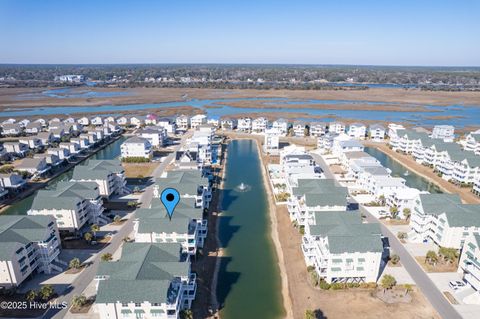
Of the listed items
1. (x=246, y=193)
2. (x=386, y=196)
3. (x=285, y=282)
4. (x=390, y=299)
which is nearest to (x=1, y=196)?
(x=246, y=193)

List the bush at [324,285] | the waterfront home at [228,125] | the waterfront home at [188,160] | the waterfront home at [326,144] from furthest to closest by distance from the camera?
the waterfront home at [228,125] < the waterfront home at [326,144] < the waterfront home at [188,160] < the bush at [324,285]

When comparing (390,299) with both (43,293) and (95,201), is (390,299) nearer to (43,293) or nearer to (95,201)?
(43,293)

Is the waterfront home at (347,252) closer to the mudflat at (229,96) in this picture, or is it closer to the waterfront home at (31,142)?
the waterfront home at (31,142)

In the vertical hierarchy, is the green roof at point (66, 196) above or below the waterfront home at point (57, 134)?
below

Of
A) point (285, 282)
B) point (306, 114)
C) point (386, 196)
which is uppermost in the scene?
point (306, 114)

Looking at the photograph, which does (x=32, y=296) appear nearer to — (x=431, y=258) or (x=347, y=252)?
(x=347, y=252)

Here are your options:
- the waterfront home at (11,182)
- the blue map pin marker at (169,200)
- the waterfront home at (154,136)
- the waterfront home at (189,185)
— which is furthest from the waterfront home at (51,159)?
the blue map pin marker at (169,200)

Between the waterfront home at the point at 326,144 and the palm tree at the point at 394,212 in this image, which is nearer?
the palm tree at the point at 394,212

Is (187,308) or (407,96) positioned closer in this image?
(187,308)
